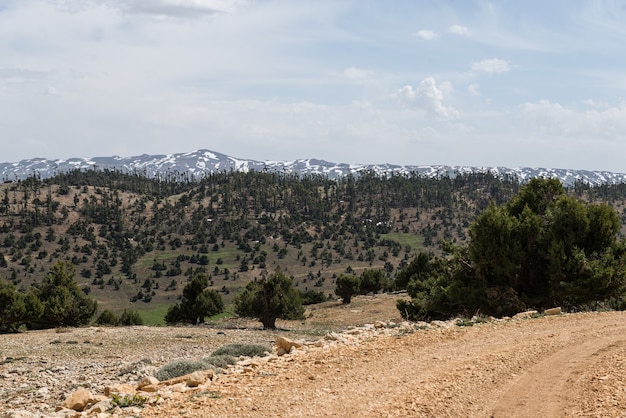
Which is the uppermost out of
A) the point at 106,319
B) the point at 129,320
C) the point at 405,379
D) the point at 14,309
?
the point at 405,379

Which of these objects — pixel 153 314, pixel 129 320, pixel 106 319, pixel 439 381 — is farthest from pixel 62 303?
pixel 153 314

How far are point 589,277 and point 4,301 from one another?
35979mm

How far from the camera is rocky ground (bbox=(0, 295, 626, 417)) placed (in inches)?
338

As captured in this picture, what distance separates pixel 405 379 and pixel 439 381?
0.61 metres

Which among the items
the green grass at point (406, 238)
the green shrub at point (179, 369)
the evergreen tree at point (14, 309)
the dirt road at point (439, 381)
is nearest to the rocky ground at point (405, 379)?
the dirt road at point (439, 381)

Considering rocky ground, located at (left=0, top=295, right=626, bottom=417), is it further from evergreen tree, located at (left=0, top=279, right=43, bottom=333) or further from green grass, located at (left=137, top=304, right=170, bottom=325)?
green grass, located at (left=137, top=304, right=170, bottom=325)

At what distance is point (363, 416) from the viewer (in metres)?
8.27

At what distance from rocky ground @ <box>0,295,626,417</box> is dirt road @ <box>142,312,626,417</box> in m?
0.02

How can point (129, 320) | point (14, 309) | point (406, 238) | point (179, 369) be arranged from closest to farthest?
1. point (179, 369)
2. point (14, 309)
3. point (129, 320)
4. point (406, 238)

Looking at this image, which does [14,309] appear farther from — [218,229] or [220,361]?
[218,229]

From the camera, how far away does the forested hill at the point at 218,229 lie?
417ft

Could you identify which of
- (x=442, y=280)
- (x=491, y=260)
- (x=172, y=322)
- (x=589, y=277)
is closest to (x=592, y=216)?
(x=589, y=277)

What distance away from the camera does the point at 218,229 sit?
157 meters

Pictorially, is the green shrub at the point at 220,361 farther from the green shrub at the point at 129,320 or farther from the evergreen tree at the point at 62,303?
the green shrub at the point at 129,320
